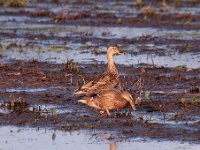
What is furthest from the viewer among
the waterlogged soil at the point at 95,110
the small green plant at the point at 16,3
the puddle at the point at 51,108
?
the small green plant at the point at 16,3

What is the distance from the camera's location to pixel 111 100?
12.5 m

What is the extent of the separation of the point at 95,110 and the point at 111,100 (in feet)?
3.17

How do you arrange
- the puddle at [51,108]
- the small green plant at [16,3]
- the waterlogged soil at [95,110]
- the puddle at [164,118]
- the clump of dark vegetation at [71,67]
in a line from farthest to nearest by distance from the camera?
the small green plant at [16,3] → the clump of dark vegetation at [71,67] → the puddle at [51,108] → the puddle at [164,118] → the waterlogged soil at [95,110]

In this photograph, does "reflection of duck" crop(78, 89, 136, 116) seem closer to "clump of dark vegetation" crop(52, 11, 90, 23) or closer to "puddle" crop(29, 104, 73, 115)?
"puddle" crop(29, 104, 73, 115)

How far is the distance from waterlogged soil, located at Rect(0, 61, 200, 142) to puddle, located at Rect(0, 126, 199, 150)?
24cm

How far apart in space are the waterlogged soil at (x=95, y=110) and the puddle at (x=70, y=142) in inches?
9.5

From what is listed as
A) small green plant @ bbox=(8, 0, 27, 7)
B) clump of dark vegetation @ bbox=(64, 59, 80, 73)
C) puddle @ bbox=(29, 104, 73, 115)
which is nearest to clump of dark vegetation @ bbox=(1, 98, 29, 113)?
puddle @ bbox=(29, 104, 73, 115)

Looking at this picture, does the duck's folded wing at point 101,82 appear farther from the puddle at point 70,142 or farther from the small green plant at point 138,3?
the small green plant at point 138,3

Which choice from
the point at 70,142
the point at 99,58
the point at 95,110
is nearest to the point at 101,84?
the point at 95,110

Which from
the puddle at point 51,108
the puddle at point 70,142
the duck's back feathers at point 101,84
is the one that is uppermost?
the duck's back feathers at point 101,84

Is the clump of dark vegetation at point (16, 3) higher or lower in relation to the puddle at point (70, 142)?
higher

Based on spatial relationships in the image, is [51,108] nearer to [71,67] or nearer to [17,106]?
[17,106]

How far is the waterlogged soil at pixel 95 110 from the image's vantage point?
12.0m

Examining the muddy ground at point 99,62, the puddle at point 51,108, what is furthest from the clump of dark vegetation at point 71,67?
the puddle at point 51,108
